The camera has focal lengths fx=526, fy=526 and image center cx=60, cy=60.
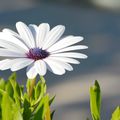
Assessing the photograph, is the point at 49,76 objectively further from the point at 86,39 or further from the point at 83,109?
the point at 86,39

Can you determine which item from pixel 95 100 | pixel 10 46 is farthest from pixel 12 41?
pixel 95 100

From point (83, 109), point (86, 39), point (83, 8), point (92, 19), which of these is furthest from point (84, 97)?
point (83, 8)

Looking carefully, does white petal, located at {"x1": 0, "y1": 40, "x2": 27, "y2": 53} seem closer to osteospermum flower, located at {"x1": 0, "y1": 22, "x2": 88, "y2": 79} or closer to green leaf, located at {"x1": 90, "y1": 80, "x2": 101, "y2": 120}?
osteospermum flower, located at {"x1": 0, "y1": 22, "x2": 88, "y2": 79}

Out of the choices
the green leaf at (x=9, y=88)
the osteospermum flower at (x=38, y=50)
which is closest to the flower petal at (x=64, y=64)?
the osteospermum flower at (x=38, y=50)

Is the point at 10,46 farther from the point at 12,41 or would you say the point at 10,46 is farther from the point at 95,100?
the point at 95,100

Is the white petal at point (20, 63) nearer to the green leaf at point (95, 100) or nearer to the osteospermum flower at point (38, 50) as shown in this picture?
the osteospermum flower at point (38, 50)

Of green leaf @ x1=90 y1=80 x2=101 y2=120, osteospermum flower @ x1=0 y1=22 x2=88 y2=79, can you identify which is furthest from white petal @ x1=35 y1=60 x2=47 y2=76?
green leaf @ x1=90 y1=80 x2=101 y2=120
